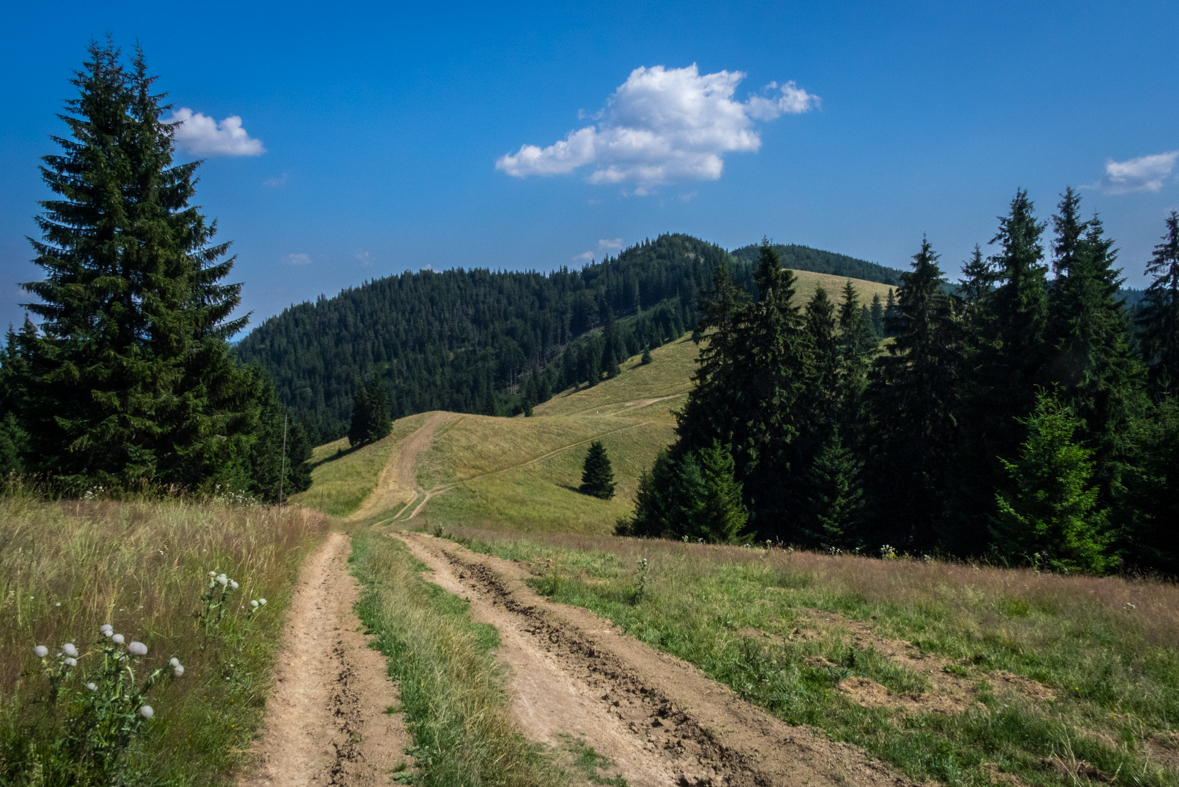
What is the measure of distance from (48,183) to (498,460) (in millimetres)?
56313

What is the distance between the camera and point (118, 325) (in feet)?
51.8

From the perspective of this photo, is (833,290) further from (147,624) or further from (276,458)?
(147,624)

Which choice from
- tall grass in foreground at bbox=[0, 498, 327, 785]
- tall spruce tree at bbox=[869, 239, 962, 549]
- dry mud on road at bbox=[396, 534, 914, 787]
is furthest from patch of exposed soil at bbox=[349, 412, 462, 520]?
dry mud on road at bbox=[396, 534, 914, 787]

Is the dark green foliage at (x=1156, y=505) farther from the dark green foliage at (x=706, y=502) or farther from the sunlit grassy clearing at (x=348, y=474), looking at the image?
the sunlit grassy clearing at (x=348, y=474)

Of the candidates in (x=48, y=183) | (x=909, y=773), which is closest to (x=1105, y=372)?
(x=909, y=773)

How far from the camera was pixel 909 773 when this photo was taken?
4.59m

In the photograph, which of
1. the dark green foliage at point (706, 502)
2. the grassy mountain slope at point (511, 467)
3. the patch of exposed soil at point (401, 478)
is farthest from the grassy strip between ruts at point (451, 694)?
the patch of exposed soil at point (401, 478)

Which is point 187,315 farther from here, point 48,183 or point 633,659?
point 633,659

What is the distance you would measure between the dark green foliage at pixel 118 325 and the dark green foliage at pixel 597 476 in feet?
167

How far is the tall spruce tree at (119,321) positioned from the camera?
15.2 meters

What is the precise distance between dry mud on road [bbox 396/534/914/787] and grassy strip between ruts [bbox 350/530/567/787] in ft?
1.24

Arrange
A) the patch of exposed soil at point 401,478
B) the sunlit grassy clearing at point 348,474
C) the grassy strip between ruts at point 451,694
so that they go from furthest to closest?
the patch of exposed soil at point 401,478 → the sunlit grassy clearing at point 348,474 → the grassy strip between ruts at point 451,694

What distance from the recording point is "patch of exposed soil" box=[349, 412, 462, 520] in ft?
170

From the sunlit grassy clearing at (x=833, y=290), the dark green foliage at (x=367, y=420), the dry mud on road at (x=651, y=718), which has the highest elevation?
the sunlit grassy clearing at (x=833, y=290)
